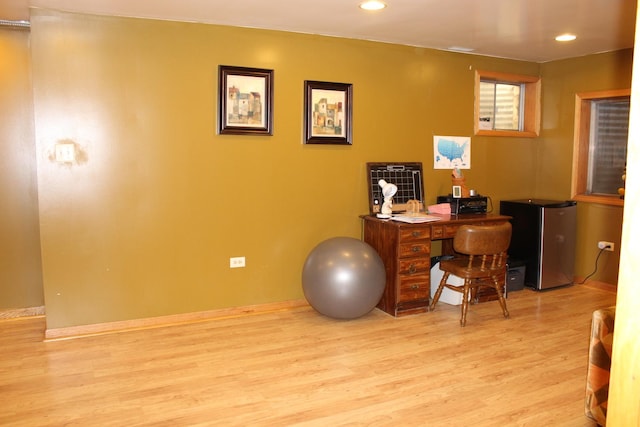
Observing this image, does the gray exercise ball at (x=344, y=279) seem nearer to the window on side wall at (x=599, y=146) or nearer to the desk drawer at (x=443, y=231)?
the desk drawer at (x=443, y=231)

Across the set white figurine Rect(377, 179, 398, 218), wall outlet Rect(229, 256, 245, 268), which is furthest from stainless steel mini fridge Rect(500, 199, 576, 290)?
wall outlet Rect(229, 256, 245, 268)

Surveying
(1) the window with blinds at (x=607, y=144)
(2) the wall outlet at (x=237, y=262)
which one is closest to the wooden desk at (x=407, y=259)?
(2) the wall outlet at (x=237, y=262)

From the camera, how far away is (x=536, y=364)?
337 centimetres

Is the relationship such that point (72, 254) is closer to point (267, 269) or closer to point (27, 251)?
point (27, 251)

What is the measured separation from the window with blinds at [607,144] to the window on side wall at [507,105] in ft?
1.89

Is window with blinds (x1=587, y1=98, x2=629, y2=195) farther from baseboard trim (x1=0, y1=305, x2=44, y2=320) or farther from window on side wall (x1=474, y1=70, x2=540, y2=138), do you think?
baseboard trim (x1=0, y1=305, x2=44, y2=320)

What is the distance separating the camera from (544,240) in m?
5.03

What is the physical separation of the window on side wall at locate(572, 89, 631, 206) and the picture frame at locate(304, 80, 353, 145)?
2462 mm

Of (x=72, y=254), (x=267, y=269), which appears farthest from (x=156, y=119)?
(x=267, y=269)

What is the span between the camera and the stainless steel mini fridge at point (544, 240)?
16.5 feet

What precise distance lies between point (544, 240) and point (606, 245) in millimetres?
644

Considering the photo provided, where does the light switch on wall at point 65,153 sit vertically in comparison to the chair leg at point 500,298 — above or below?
above

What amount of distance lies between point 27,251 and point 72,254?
0.74m

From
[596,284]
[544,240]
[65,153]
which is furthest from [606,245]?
[65,153]
